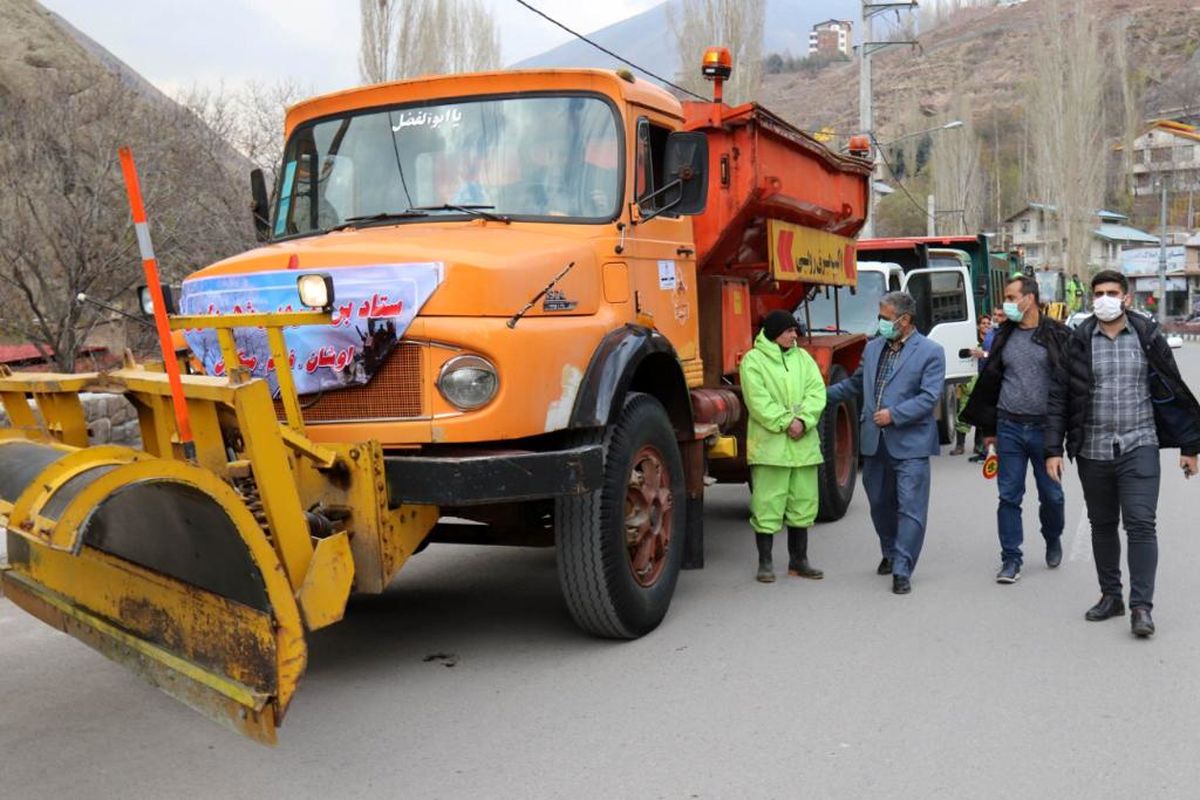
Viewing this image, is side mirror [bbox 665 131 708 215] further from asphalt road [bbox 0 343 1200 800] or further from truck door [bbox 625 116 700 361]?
asphalt road [bbox 0 343 1200 800]

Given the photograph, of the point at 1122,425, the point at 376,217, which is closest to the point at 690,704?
the point at 1122,425

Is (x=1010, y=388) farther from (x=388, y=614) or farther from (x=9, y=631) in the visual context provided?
(x=9, y=631)

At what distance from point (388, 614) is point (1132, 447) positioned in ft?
13.0

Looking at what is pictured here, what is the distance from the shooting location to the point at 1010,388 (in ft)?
23.6

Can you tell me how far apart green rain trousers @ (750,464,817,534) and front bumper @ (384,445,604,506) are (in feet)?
7.11

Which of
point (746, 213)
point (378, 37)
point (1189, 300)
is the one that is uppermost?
point (378, 37)

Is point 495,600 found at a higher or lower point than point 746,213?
lower

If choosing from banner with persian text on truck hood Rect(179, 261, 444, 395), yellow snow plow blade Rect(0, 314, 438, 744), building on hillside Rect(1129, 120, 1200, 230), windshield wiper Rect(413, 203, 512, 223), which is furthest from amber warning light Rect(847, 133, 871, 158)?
building on hillside Rect(1129, 120, 1200, 230)

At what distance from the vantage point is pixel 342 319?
515 centimetres

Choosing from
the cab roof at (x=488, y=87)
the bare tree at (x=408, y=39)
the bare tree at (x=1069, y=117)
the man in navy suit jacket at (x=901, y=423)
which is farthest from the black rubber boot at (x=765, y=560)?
the bare tree at (x=1069, y=117)

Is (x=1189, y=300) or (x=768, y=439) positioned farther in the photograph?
(x=1189, y=300)

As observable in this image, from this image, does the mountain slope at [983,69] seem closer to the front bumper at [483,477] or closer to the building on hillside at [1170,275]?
the building on hillside at [1170,275]

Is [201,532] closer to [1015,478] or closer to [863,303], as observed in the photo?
[1015,478]

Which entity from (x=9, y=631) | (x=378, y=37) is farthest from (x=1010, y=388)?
(x=378, y=37)
